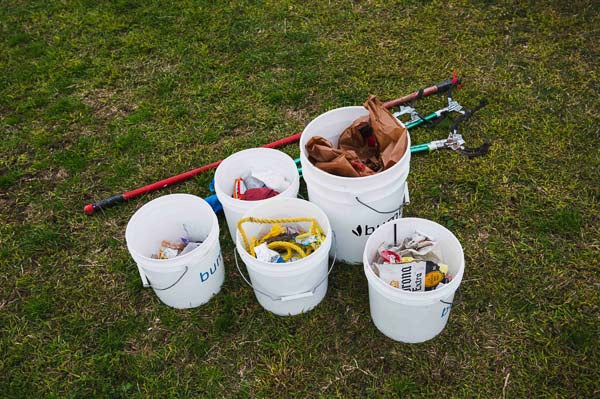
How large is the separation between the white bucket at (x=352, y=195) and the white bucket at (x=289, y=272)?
11 centimetres

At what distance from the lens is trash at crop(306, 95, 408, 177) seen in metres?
2.72

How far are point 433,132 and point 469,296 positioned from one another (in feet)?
4.74

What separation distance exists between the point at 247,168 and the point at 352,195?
90 cm

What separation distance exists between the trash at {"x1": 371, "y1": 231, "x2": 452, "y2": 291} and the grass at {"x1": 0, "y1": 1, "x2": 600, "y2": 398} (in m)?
0.33

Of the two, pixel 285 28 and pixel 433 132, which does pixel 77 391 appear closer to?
pixel 433 132

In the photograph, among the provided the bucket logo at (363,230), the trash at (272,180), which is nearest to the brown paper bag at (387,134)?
the bucket logo at (363,230)

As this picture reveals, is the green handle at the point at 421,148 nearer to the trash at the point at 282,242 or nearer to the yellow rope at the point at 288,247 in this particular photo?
the trash at the point at 282,242

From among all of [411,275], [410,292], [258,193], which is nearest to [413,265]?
[411,275]

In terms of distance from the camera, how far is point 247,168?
3279mm

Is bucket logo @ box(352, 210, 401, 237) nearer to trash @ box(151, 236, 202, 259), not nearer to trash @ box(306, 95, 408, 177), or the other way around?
trash @ box(306, 95, 408, 177)

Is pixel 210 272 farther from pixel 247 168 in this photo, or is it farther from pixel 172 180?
pixel 172 180

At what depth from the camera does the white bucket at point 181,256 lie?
8.78ft

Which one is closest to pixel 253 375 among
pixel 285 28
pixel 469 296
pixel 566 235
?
pixel 469 296

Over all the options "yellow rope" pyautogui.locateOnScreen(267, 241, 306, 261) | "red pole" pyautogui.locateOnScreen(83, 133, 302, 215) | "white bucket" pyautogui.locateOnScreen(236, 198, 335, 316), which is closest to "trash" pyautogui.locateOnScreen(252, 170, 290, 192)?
"white bucket" pyautogui.locateOnScreen(236, 198, 335, 316)
